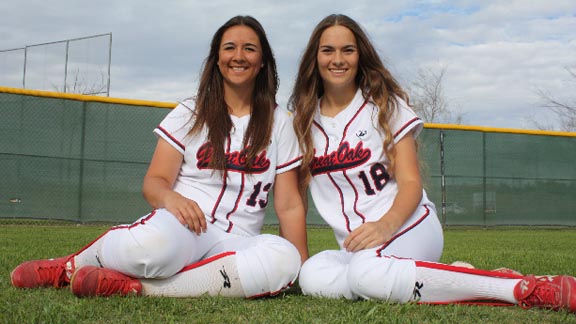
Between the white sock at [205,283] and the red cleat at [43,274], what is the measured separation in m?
0.45

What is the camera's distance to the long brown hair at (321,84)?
8.89ft

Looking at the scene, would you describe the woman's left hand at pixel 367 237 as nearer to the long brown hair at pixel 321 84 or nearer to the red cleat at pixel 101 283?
the long brown hair at pixel 321 84

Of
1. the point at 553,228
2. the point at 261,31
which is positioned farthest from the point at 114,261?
the point at 553,228

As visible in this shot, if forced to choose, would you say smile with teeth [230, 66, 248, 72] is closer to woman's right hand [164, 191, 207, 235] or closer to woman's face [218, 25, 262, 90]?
woman's face [218, 25, 262, 90]

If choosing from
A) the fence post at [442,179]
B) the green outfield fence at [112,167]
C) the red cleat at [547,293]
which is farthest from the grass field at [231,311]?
the fence post at [442,179]

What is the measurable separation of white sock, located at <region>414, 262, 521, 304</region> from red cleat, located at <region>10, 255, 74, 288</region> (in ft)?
4.77

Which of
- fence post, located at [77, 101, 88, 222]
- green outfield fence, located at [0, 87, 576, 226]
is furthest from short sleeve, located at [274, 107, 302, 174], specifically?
fence post, located at [77, 101, 88, 222]

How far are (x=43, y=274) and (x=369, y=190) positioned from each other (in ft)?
4.77

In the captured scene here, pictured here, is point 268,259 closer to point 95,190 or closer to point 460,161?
point 95,190

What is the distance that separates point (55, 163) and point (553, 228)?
8.66 meters

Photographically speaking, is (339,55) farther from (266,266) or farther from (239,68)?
(266,266)

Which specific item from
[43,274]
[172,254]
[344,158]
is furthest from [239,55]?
[43,274]

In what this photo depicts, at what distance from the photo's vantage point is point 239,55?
2664 mm

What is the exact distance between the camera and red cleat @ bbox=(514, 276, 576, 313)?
1973mm
